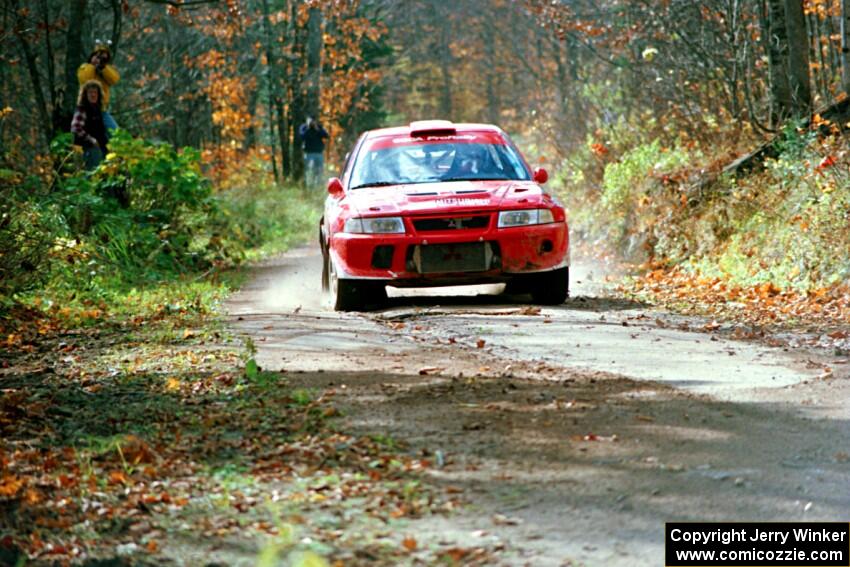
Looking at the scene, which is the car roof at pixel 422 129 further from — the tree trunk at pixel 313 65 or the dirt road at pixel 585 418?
the tree trunk at pixel 313 65

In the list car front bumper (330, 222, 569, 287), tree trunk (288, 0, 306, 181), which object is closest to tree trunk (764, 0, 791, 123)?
car front bumper (330, 222, 569, 287)

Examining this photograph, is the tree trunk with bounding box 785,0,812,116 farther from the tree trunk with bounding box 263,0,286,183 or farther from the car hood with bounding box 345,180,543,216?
the tree trunk with bounding box 263,0,286,183

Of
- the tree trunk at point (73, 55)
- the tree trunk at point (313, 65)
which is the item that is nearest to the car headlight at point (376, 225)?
the tree trunk at point (73, 55)

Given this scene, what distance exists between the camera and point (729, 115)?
17.8 meters

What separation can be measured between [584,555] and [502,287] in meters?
9.68

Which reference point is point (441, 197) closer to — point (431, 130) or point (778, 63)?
point (431, 130)

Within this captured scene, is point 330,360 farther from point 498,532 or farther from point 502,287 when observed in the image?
point 502,287

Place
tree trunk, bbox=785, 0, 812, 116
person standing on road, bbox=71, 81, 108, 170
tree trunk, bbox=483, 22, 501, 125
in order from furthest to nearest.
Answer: tree trunk, bbox=483, 22, 501, 125 → person standing on road, bbox=71, 81, 108, 170 → tree trunk, bbox=785, 0, 812, 116

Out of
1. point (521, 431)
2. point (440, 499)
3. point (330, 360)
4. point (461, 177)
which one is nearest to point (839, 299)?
point (461, 177)

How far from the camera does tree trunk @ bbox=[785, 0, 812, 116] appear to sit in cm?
1558

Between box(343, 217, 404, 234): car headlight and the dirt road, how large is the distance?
976mm

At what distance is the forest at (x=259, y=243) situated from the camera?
5223 mm

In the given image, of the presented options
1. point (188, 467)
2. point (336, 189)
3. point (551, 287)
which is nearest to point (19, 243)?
point (336, 189)

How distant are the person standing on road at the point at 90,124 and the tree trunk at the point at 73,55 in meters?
0.54
